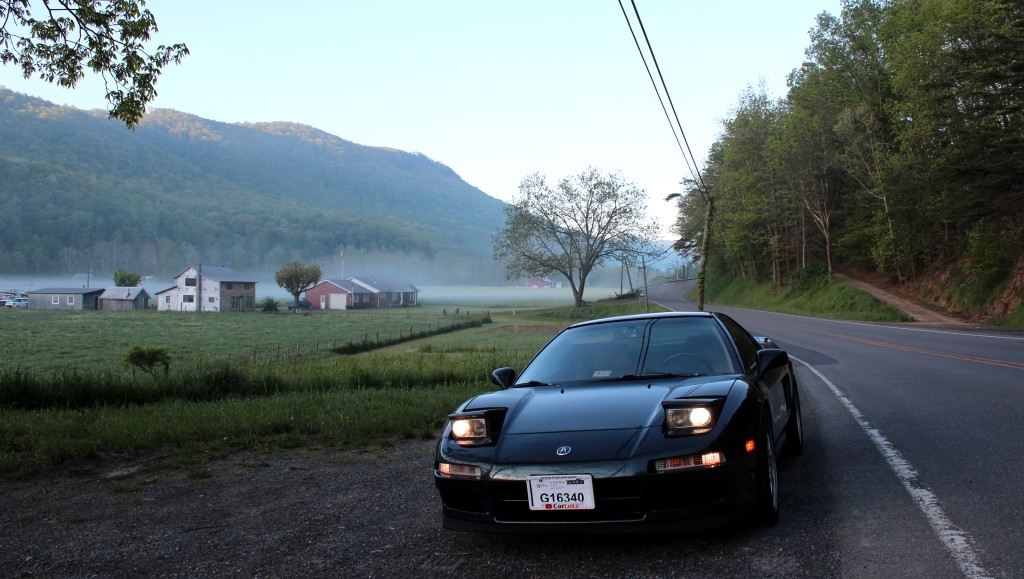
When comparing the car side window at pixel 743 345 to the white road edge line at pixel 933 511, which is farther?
the car side window at pixel 743 345

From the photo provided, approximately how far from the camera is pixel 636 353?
501 cm

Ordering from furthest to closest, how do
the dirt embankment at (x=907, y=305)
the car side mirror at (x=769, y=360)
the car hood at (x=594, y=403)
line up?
the dirt embankment at (x=907, y=305), the car side mirror at (x=769, y=360), the car hood at (x=594, y=403)

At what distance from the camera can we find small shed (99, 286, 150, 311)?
316 feet

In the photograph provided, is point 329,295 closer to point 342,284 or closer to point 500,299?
point 342,284

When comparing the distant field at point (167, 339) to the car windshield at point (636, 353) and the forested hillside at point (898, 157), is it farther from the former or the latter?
the forested hillside at point (898, 157)

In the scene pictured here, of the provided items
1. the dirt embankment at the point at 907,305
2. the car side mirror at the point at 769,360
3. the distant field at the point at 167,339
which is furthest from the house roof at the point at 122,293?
the car side mirror at the point at 769,360

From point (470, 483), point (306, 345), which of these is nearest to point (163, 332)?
point (306, 345)

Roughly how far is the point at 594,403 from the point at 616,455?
0.57 metres

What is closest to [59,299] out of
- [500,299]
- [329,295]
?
[329,295]

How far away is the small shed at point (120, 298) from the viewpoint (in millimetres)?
96188

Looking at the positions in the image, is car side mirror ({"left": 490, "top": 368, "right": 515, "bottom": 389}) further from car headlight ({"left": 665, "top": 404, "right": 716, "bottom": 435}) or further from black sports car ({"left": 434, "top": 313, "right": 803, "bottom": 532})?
car headlight ({"left": 665, "top": 404, "right": 716, "bottom": 435})

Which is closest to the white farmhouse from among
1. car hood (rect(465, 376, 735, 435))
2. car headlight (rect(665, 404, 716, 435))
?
car hood (rect(465, 376, 735, 435))

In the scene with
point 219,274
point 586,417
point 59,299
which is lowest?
point 586,417

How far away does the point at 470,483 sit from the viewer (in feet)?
12.5
